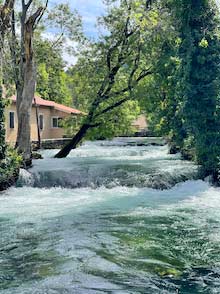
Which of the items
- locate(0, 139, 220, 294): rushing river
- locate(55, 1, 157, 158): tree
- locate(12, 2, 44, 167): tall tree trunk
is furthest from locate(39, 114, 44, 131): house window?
locate(0, 139, 220, 294): rushing river

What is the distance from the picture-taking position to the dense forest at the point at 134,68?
17422 millimetres

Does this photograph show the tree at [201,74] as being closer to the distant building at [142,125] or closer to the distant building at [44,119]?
the distant building at [44,119]

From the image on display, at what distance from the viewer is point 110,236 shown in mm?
9578

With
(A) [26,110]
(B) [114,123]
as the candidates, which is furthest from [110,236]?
(B) [114,123]

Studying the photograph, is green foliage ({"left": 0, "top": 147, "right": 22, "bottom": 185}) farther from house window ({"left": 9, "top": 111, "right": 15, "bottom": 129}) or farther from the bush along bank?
house window ({"left": 9, "top": 111, "right": 15, "bottom": 129})

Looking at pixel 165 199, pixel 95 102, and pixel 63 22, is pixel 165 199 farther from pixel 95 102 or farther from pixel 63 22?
pixel 63 22

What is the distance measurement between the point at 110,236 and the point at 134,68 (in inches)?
607

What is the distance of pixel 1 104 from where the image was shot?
1688 centimetres

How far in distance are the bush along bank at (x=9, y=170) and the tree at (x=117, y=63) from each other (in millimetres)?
7660

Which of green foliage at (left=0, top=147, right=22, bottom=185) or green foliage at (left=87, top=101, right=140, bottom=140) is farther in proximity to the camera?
green foliage at (left=87, top=101, right=140, bottom=140)

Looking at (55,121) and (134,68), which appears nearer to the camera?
(134,68)

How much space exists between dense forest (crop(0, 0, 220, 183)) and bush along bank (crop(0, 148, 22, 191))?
0.26 metres

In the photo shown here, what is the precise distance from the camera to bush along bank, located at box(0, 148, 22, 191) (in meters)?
16.5

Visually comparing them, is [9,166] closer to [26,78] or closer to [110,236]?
[26,78]
